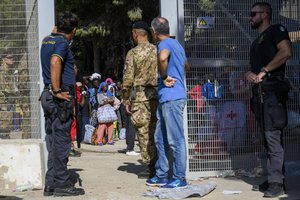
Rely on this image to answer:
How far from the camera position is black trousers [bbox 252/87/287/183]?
635 cm

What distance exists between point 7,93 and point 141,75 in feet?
5.84

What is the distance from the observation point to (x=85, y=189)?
22.9 ft

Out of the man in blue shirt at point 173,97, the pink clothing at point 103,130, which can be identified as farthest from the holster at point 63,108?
the pink clothing at point 103,130

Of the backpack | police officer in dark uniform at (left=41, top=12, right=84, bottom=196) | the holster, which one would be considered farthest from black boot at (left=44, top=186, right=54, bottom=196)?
the backpack

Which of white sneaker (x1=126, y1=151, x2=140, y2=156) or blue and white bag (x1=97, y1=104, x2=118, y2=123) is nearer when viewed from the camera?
white sneaker (x1=126, y1=151, x2=140, y2=156)

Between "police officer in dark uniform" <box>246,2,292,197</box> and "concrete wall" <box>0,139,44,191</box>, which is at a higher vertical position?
"police officer in dark uniform" <box>246,2,292,197</box>

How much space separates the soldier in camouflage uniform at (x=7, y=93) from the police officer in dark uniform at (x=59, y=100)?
0.87 m

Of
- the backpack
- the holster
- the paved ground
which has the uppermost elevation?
the holster

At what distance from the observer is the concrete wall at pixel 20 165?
7008mm

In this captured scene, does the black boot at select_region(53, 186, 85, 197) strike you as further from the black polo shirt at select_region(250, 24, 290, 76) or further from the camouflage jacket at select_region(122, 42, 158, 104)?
the black polo shirt at select_region(250, 24, 290, 76)

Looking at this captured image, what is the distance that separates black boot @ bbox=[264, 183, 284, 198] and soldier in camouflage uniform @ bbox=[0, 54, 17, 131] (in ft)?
11.1

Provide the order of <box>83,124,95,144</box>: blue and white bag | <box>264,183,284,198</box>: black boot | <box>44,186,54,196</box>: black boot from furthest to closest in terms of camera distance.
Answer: <box>83,124,95,144</box>: blue and white bag
<box>44,186,54,196</box>: black boot
<box>264,183,284,198</box>: black boot

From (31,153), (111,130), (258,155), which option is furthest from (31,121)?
(111,130)

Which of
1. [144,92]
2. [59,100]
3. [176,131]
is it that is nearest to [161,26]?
[144,92]
